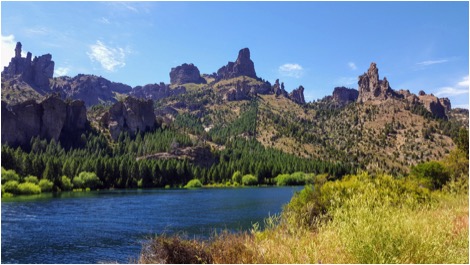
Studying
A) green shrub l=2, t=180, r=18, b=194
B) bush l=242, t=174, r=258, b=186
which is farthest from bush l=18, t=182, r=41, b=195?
bush l=242, t=174, r=258, b=186

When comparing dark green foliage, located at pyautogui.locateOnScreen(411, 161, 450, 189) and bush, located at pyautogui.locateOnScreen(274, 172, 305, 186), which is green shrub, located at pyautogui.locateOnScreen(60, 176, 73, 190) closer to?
bush, located at pyautogui.locateOnScreen(274, 172, 305, 186)

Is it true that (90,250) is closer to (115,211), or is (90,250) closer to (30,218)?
(30,218)

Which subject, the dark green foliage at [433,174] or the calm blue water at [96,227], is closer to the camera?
the calm blue water at [96,227]

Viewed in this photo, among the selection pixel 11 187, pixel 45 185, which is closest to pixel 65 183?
pixel 45 185

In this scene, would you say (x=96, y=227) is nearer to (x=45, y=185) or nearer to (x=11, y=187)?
(x=11, y=187)

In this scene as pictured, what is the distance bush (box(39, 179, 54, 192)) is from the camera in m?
111

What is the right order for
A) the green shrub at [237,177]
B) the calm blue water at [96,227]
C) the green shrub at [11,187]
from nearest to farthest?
the calm blue water at [96,227], the green shrub at [11,187], the green shrub at [237,177]

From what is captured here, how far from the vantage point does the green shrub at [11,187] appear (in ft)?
319

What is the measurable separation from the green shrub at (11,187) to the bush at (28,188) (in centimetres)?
121

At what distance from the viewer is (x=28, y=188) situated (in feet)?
337

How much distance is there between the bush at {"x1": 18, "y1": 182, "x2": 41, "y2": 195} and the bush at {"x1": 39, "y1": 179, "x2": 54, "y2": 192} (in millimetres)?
5699

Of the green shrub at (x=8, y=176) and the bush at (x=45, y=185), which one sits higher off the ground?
the green shrub at (x=8, y=176)

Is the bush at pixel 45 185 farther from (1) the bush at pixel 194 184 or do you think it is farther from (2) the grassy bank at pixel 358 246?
(2) the grassy bank at pixel 358 246

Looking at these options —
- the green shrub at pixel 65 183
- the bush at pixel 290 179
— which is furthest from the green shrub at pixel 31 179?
the bush at pixel 290 179
